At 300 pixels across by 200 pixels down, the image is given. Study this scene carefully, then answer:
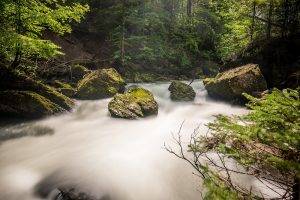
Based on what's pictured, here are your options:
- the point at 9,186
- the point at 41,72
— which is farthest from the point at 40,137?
the point at 41,72

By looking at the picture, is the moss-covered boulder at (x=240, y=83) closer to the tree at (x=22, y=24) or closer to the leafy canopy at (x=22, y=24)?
the tree at (x=22, y=24)

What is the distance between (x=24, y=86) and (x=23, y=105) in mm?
1146

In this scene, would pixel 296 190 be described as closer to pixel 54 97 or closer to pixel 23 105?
pixel 23 105

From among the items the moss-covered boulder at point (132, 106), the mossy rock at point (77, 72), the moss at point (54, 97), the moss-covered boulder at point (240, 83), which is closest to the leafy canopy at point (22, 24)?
the moss at point (54, 97)

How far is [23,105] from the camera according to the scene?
36.5 feet

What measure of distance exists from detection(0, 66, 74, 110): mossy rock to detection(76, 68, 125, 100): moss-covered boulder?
172cm

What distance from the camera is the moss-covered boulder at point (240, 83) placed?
1341cm

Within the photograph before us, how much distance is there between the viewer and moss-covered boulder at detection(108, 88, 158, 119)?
11.5 m

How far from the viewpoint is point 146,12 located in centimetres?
2367

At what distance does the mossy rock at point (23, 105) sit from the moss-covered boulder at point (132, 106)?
2.36 metres

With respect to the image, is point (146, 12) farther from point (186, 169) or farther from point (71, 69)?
point (186, 169)

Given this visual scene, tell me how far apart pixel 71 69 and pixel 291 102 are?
15.7 m

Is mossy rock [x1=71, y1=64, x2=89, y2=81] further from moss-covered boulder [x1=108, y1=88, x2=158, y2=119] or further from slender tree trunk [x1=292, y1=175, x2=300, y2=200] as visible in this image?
slender tree trunk [x1=292, y1=175, x2=300, y2=200]

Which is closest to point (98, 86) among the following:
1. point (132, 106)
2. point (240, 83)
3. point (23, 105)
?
point (132, 106)
